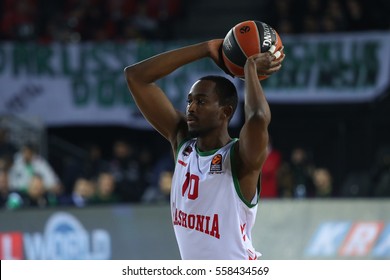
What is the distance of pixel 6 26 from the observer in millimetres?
17234

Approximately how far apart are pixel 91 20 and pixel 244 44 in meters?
12.2

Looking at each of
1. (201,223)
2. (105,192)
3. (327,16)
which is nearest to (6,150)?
(105,192)

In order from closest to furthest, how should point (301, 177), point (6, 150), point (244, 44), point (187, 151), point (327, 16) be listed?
→ point (244, 44) < point (187, 151) < point (301, 177) < point (6, 150) < point (327, 16)

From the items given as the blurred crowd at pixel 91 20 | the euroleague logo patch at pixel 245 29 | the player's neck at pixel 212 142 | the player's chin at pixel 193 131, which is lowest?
the blurred crowd at pixel 91 20

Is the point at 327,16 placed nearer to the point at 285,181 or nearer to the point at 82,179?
the point at 285,181

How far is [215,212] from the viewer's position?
209 inches

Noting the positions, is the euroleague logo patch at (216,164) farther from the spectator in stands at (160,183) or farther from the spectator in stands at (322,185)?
the spectator in stands at (322,185)

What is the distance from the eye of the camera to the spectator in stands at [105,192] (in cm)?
1315

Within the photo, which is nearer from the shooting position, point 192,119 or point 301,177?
point 192,119

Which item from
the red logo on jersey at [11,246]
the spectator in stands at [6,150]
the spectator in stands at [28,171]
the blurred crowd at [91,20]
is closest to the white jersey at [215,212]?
the red logo on jersey at [11,246]

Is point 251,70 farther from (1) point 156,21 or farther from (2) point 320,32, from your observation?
(1) point 156,21

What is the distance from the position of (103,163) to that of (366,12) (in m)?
4.72

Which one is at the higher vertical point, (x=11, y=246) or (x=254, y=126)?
(x=254, y=126)

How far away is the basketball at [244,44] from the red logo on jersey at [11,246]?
687 centimetres
